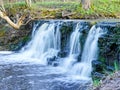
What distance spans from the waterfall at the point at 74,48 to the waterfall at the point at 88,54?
1.10 ft

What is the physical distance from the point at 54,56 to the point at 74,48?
95cm

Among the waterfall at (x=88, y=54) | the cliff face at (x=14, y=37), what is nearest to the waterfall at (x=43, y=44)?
the cliff face at (x=14, y=37)

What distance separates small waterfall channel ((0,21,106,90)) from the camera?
10.9 meters

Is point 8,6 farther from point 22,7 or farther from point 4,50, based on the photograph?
point 4,50

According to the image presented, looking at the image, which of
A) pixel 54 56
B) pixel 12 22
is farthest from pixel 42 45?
pixel 12 22

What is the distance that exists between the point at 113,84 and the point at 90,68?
17.0 ft

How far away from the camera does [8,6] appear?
2014 centimetres

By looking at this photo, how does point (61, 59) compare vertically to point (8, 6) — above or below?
below

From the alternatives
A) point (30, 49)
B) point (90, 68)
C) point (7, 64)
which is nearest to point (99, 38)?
point (90, 68)

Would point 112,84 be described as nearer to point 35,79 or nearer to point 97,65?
point 35,79

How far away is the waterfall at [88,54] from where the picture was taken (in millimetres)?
11452

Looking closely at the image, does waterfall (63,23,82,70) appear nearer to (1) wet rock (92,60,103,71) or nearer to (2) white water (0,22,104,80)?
(2) white water (0,22,104,80)

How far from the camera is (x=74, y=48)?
1324 cm

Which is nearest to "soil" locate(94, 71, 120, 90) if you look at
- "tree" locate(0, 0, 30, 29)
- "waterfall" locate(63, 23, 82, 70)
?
"waterfall" locate(63, 23, 82, 70)
